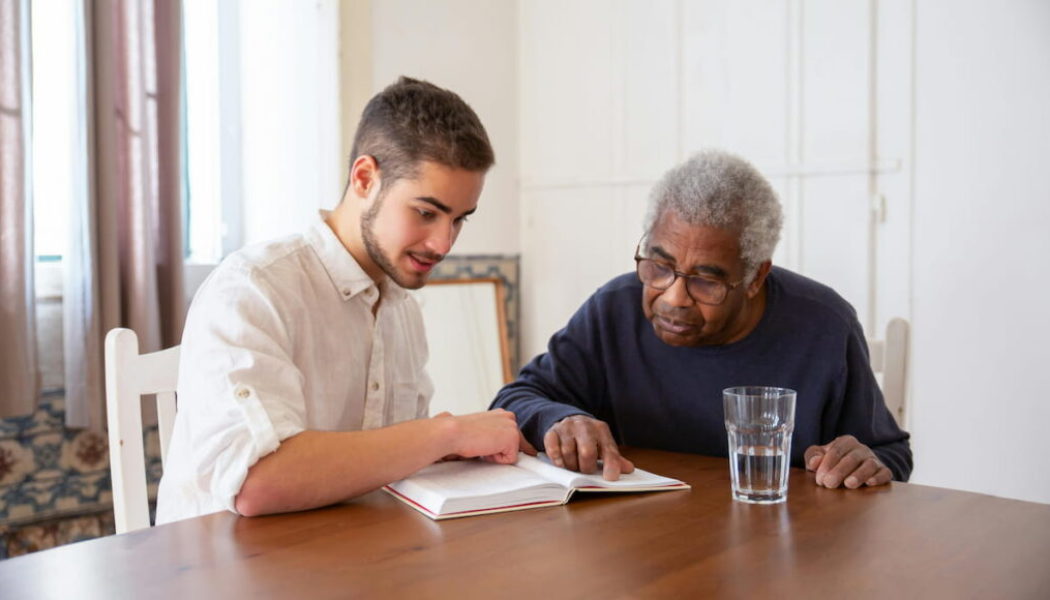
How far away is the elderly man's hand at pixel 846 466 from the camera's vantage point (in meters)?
→ 1.36

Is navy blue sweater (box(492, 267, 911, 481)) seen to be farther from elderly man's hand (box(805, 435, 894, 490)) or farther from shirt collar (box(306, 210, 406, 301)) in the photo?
shirt collar (box(306, 210, 406, 301))

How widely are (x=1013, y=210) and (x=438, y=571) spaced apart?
2404 mm

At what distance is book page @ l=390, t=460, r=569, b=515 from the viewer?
3.85 ft

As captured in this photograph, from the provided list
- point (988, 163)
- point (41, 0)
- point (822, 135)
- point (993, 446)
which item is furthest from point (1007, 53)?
point (41, 0)

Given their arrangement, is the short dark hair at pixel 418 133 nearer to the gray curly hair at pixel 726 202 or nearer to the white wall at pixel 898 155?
the gray curly hair at pixel 726 202

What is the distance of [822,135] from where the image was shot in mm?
3068

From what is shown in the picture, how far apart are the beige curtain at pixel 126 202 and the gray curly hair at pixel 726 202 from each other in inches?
57.0

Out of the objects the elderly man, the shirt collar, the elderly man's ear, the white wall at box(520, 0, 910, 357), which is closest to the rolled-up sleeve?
the shirt collar

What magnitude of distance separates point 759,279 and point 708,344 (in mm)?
162

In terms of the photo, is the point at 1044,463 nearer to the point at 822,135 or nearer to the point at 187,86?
the point at 822,135

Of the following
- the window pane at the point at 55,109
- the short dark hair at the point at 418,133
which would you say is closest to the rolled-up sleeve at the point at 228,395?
the short dark hair at the point at 418,133

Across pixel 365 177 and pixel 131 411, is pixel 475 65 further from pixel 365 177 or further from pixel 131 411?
pixel 131 411

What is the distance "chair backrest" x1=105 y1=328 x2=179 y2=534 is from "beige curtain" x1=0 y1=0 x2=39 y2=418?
2.73ft

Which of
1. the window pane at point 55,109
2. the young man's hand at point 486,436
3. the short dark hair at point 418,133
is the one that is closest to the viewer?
the young man's hand at point 486,436
